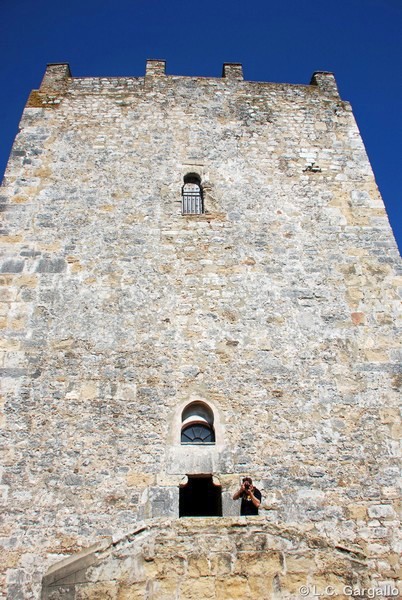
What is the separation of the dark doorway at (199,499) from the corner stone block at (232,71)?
23.1 feet

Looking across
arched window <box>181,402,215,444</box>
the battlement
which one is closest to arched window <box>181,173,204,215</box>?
the battlement

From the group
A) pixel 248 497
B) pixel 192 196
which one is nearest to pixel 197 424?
pixel 248 497

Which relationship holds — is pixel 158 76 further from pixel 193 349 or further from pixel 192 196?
pixel 193 349

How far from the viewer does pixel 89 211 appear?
24.4ft

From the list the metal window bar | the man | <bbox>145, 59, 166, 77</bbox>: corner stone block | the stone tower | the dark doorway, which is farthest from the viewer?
<bbox>145, 59, 166, 77</bbox>: corner stone block

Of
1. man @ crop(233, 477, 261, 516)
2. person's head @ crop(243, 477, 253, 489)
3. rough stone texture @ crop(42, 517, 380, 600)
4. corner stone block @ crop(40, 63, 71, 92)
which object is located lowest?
rough stone texture @ crop(42, 517, 380, 600)

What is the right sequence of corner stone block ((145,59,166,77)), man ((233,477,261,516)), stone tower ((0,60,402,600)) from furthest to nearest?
corner stone block ((145,59,166,77)), man ((233,477,261,516)), stone tower ((0,60,402,600))

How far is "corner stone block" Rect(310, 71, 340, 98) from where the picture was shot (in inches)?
363

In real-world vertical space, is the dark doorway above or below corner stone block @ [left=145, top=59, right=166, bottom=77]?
below

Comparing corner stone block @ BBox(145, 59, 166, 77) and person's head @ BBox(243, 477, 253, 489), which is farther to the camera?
corner stone block @ BBox(145, 59, 166, 77)

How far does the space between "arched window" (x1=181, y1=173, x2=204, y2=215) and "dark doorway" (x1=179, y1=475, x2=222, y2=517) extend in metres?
3.84

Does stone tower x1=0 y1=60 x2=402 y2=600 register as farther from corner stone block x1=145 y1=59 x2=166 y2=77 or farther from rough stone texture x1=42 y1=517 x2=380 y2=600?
corner stone block x1=145 y1=59 x2=166 y2=77

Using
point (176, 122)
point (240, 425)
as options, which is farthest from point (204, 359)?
point (176, 122)

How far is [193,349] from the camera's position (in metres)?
6.43
